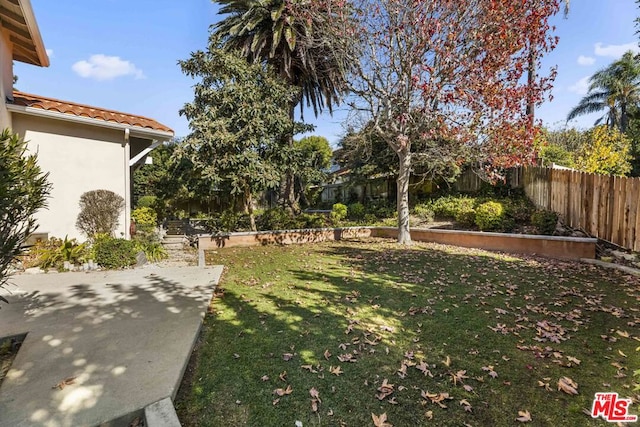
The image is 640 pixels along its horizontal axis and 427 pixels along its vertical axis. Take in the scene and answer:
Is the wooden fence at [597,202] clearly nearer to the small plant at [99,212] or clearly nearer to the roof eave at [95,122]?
the roof eave at [95,122]

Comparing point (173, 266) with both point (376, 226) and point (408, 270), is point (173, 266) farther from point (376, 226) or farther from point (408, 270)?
point (376, 226)

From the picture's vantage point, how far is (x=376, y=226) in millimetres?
14125

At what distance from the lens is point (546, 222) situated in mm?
9719

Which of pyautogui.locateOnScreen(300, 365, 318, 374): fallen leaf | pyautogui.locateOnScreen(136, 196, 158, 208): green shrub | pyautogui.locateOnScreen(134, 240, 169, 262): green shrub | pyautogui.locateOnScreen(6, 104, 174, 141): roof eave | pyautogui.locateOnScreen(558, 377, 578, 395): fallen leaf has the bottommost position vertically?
pyautogui.locateOnScreen(300, 365, 318, 374): fallen leaf

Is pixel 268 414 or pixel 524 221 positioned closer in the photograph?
pixel 268 414

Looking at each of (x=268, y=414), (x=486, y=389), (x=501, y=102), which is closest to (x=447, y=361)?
(x=486, y=389)

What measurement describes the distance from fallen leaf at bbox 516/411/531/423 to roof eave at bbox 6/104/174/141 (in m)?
10.1

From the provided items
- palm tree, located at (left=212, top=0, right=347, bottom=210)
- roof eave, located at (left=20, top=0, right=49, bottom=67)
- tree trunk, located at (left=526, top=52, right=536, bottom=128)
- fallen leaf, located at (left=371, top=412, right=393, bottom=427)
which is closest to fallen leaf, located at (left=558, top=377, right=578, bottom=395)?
fallen leaf, located at (left=371, top=412, right=393, bottom=427)

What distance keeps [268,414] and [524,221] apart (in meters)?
11.7

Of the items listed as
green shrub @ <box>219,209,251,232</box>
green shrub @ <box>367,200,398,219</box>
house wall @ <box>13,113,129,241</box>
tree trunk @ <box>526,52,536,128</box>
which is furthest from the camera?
green shrub @ <box>367,200,398,219</box>

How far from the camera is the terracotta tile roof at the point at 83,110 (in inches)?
312

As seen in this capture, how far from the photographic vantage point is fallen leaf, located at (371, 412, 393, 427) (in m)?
2.51

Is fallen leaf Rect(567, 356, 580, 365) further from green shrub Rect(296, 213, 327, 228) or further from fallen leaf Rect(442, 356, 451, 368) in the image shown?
green shrub Rect(296, 213, 327, 228)

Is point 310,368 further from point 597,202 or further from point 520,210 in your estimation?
point 520,210
